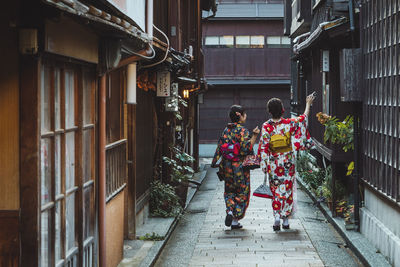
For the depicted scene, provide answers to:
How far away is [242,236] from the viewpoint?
11.9 m

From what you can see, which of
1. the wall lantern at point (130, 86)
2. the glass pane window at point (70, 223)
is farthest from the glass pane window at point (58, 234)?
the wall lantern at point (130, 86)

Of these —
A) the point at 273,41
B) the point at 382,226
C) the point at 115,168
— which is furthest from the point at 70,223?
the point at 273,41

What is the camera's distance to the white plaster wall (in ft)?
28.8

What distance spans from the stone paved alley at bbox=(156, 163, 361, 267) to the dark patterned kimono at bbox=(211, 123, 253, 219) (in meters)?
0.53

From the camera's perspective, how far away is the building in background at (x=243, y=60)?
130ft

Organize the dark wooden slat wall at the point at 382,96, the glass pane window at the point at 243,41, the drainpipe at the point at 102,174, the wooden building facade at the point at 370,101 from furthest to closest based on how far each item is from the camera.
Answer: the glass pane window at the point at 243,41
the wooden building facade at the point at 370,101
the dark wooden slat wall at the point at 382,96
the drainpipe at the point at 102,174

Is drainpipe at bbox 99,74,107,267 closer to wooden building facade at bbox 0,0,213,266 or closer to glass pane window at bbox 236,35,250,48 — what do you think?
wooden building facade at bbox 0,0,213,266

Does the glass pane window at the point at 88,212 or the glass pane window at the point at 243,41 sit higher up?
the glass pane window at the point at 243,41

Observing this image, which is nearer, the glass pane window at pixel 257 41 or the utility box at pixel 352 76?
the utility box at pixel 352 76

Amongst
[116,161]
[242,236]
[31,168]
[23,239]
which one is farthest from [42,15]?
[242,236]

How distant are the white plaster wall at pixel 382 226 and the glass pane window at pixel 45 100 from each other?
5.23 metres

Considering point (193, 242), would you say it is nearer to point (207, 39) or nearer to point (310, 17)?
point (310, 17)

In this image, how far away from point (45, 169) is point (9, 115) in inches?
28.8

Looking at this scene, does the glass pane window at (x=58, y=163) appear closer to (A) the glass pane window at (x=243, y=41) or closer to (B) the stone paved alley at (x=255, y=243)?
(B) the stone paved alley at (x=255, y=243)
